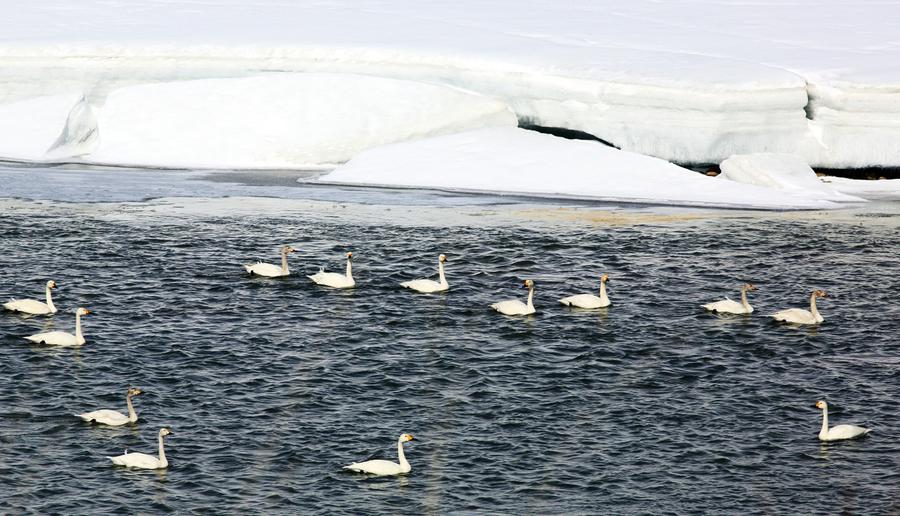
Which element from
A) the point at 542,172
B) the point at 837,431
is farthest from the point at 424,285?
the point at 542,172

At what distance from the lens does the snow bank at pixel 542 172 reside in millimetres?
44906

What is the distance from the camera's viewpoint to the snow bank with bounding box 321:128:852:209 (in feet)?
147

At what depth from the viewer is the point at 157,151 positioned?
168 feet

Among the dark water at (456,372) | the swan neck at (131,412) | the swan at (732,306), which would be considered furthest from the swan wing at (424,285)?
the swan neck at (131,412)

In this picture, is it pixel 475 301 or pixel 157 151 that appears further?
pixel 157 151

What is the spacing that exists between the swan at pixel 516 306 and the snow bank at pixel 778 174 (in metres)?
16.4

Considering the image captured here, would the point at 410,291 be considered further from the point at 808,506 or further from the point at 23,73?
the point at 23,73

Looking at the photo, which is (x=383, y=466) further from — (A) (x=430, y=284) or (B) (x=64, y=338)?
(A) (x=430, y=284)

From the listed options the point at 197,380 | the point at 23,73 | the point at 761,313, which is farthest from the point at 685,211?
the point at 23,73

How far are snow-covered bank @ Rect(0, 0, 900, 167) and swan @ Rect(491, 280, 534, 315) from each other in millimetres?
16987

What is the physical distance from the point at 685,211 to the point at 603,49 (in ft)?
39.0

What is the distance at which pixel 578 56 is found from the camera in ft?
170

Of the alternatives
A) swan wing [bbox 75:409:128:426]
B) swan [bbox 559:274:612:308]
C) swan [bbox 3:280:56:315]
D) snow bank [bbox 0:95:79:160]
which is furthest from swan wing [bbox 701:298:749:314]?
snow bank [bbox 0:95:79:160]

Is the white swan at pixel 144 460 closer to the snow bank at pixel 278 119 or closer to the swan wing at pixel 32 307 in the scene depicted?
the swan wing at pixel 32 307
